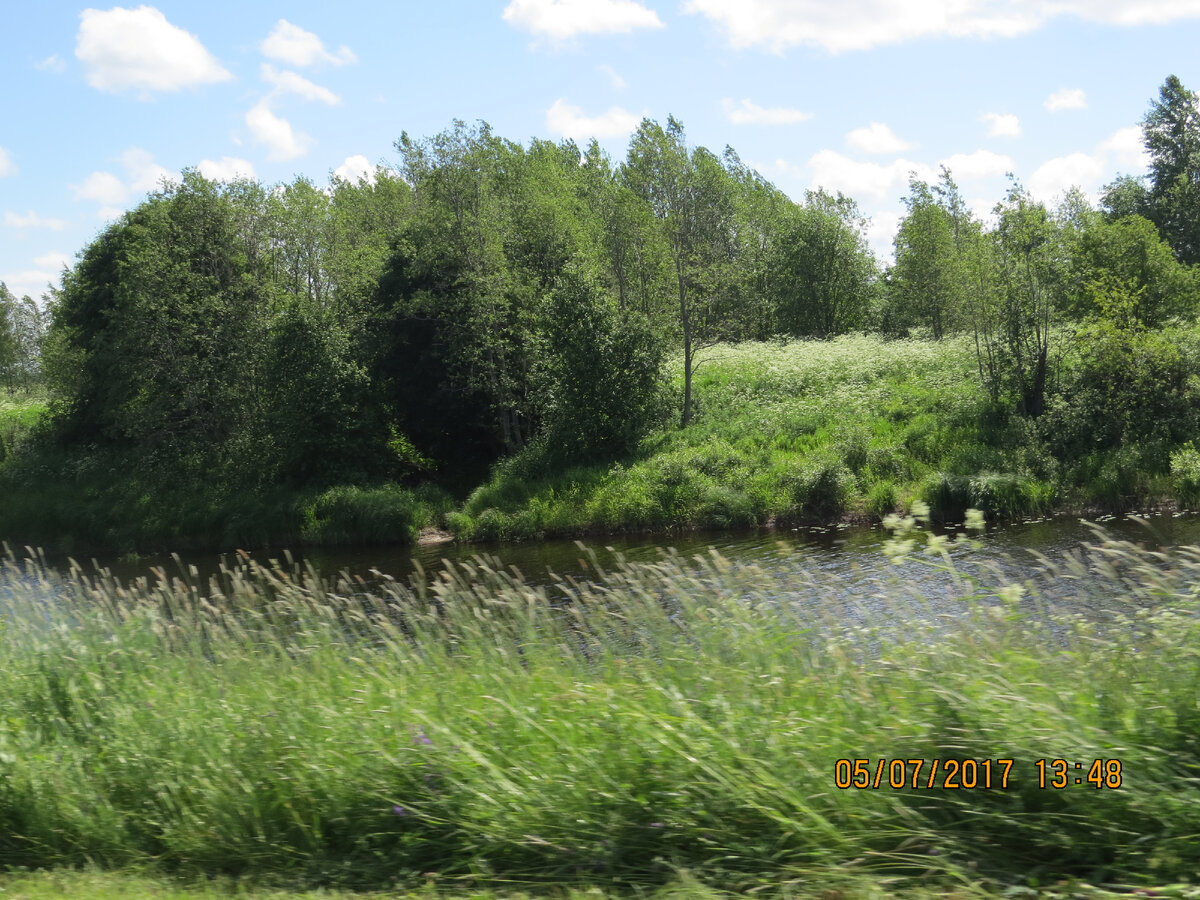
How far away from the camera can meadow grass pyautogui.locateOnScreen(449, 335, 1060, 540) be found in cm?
2631

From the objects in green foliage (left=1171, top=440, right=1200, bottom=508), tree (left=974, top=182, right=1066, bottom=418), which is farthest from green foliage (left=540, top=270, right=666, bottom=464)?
green foliage (left=1171, top=440, right=1200, bottom=508)

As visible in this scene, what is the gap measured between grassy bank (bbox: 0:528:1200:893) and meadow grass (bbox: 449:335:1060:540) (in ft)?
67.5

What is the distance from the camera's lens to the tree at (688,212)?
112 ft

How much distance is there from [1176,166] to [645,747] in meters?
62.9

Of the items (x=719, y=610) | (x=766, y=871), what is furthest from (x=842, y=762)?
(x=719, y=610)

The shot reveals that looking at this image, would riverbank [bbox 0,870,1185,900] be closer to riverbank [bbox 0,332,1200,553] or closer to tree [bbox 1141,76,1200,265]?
riverbank [bbox 0,332,1200,553]

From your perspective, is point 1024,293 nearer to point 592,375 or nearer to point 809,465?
point 809,465

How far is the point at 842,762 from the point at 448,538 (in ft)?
90.0

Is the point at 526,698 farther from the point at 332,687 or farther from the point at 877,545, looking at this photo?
the point at 877,545

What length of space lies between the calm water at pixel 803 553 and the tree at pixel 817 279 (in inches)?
1198

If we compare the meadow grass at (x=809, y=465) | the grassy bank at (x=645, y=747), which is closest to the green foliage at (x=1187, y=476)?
the meadow grass at (x=809, y=465)

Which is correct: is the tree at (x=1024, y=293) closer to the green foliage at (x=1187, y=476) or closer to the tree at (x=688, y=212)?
the green foliage at (x=1187, y=476)

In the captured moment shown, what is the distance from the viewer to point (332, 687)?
6402mm

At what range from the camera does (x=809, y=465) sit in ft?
92.1
